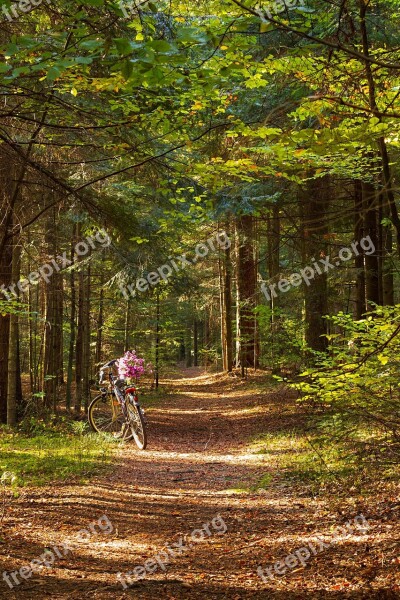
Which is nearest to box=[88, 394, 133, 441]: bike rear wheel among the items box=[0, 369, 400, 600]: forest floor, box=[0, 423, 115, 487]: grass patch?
box=[0, 423, 115, 487]: grass patch

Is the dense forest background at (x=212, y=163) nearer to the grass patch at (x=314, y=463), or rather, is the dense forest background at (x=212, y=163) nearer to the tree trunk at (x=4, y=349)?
the tree trunk at (x=4, y=349)

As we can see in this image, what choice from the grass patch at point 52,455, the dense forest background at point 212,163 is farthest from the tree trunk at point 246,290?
the grass patch at point 52,455

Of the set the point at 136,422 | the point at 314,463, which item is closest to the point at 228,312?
the point at 136,422

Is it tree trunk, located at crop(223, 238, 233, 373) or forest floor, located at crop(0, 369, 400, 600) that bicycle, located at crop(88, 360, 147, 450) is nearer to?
forest floor, located at crop(0, 369, 400, 600)

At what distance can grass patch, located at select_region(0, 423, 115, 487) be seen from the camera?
7289mm

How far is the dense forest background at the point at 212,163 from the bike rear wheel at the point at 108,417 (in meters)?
1.28

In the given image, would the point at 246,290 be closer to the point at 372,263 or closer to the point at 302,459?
the point at 372,263

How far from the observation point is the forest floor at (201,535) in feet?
13.2

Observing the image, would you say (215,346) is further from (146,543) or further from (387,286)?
(146,543)

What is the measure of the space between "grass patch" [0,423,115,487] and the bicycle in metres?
0.38

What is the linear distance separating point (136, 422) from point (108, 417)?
1814mm

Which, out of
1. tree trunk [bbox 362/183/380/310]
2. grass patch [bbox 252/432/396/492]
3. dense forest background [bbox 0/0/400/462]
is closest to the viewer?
dense forest background [bbox 0/0/400/462]

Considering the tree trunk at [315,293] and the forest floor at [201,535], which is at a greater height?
the tree trunk at [315,293]

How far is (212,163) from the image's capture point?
507 cm
